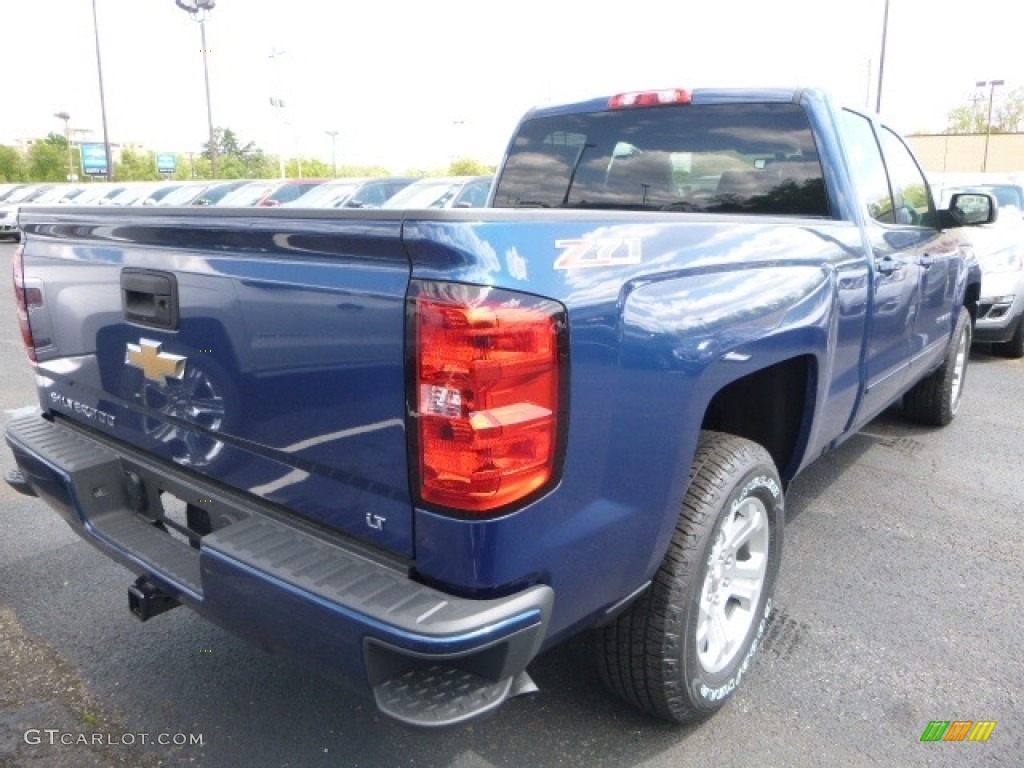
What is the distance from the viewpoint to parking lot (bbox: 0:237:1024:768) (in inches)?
92.4

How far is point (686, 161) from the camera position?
3500 mm

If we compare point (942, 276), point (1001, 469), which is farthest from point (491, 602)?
point (1001, 469)

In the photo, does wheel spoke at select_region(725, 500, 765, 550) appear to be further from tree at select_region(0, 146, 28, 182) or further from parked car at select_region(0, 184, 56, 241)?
tree at select_region(0, 146, 28, 182)

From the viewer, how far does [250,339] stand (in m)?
1.95

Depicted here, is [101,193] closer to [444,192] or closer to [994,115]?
[444,192]

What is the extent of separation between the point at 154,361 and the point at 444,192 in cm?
1450

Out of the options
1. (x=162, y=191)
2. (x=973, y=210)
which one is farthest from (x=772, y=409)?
(x=162, y=191)

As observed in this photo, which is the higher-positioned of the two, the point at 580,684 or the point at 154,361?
the point at 154,361

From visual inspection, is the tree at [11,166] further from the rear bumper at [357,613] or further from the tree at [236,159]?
the rear bumper at [357,613]

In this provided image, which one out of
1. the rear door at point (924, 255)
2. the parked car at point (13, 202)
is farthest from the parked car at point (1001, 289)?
the parked car at point (13, 202)

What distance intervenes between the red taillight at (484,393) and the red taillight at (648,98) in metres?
2.19

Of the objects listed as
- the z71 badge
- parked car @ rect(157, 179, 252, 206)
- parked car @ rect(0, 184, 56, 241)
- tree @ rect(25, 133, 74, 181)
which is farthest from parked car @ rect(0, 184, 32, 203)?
the z71 badge

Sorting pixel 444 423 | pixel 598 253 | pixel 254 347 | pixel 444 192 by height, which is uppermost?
pixel 444 192

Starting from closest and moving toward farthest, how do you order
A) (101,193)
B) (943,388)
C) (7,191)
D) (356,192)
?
(943,388), (356,192), (101,193), (7,191)
